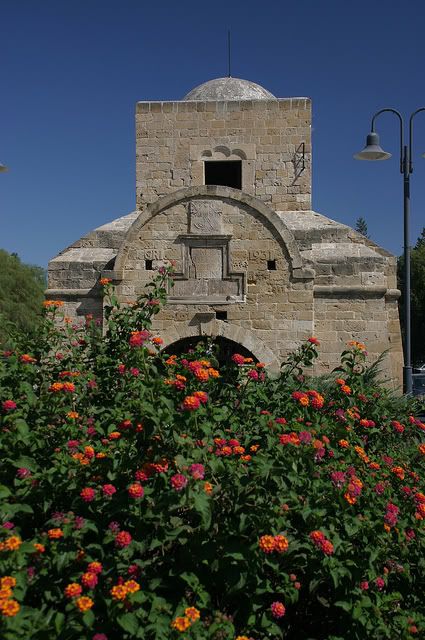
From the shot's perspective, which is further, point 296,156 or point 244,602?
point 296,156

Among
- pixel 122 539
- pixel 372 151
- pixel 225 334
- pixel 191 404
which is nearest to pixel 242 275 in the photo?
pixel 225 334

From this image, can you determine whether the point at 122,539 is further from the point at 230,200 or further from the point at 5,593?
the point at 230,200

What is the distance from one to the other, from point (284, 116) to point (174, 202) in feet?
10.2

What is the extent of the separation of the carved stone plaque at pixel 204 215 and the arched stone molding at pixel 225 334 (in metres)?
1.39

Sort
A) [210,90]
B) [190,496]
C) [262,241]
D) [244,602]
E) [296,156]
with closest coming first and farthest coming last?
[190,496] → [244,602] → [262,241] → [296,156] → [210,90]

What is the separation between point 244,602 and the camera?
8.26 ft

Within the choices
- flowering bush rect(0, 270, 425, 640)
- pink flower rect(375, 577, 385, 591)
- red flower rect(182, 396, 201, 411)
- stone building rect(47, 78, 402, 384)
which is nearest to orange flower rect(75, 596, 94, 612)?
flowering bush rect(0, 270, 425, 640)

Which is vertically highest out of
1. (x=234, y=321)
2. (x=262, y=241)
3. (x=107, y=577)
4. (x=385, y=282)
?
(x=262, y=241)

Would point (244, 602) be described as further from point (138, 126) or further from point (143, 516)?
point (138, 126)

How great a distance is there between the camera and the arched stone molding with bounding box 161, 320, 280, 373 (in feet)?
28.6

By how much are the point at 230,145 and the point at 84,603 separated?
31.3 ft

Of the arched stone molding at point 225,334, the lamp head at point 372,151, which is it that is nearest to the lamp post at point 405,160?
the lamp head at point 372,151

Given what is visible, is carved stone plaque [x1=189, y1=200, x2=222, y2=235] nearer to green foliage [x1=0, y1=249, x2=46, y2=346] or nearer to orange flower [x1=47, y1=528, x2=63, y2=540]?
orange flower [x1=47, y1=528, x2=63, y2=540]

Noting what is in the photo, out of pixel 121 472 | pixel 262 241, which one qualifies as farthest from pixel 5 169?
pixel 121 472
